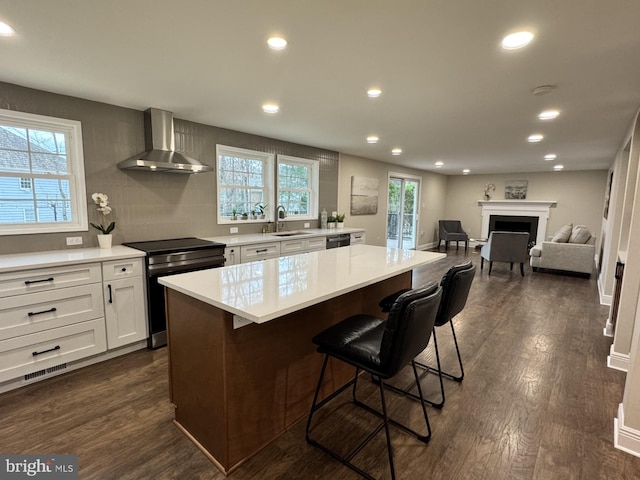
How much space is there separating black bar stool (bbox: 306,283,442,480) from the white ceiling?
143 centimetres

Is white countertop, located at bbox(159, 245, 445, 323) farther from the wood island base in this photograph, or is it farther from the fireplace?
the fireplace

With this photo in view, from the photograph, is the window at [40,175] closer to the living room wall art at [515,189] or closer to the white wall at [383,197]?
the white wall at [383,197]

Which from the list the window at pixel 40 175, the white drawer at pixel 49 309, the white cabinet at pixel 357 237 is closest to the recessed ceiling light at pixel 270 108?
the window at pixel 40 175

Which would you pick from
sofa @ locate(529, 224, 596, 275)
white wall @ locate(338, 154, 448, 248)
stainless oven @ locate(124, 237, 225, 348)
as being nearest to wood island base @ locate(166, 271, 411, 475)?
stainless oven @ locate(124, 237, 225, 348)

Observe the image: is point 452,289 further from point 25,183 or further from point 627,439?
point 25,183

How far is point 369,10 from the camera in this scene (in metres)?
1.58

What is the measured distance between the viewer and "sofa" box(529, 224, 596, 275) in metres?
5.76

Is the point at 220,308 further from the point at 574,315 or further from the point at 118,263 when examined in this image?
the point at 574,315

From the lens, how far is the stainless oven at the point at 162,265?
9.43 ft

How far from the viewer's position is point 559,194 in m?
8.40

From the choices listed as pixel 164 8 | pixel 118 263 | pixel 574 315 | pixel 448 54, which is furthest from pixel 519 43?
pixel 574 315

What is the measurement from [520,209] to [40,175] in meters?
10.1

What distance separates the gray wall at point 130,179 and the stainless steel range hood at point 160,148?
0.39 feet

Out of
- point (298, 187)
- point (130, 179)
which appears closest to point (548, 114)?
point (298, 187)
